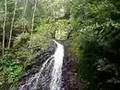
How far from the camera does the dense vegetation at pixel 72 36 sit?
738 cm

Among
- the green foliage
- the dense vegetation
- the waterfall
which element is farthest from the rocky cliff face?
the green foliage

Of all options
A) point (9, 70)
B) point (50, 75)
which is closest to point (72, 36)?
point (9, 70)

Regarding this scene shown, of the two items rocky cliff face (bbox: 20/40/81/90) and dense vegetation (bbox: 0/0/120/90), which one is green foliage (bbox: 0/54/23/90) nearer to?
dense vegetation (bbox: 0/0/120/90)

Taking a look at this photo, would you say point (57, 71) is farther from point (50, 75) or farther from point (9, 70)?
point (9, 70)

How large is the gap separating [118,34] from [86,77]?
2.87 metres

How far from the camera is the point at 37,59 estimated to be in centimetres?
1286

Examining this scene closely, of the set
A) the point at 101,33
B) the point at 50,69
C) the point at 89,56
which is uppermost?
the point at 101,33

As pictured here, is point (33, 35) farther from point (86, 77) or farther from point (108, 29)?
point (108, 29)

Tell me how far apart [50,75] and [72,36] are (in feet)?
15.2

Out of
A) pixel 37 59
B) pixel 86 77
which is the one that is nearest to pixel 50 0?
pixel 37 59

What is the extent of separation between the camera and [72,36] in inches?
604

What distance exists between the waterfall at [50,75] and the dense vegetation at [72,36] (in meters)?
0.83

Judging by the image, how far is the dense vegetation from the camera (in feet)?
24.2

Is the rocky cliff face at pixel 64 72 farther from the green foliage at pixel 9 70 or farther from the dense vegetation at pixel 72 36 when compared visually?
the green foliage at pixel 9 70
